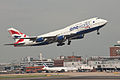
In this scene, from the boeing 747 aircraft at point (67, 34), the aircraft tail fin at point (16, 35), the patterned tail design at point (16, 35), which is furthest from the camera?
the aircraft tail fin at point (16, 35)

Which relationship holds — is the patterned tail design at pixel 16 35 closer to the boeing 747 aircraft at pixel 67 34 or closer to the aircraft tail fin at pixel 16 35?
the aircraft tail fin at pixel 16 35

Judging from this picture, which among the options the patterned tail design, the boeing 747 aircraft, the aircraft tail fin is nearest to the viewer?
the boeing 747 aircraft

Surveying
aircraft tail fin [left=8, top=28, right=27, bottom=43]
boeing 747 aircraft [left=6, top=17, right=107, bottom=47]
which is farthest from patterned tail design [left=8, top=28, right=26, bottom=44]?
boeing 747 aircraft [left=6, top=17, right=107, bottom=47]

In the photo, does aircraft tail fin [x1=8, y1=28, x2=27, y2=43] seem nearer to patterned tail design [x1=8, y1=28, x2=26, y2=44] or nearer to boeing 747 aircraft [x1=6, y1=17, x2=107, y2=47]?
patterned tail design [x1=8, y1=28, x2=26, y2=44]

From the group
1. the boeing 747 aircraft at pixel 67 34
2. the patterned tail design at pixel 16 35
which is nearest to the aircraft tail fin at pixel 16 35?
the patterned tail design at pixel 16 35

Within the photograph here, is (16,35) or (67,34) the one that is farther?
(16,35)

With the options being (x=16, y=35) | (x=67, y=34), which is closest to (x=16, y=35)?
(x=16, y=35)

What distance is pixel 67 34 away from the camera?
118 m

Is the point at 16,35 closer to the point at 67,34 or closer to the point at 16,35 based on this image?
the point at 16,35

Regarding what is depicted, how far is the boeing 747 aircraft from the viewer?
114812 mm

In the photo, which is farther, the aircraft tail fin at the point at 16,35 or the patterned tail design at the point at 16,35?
the aircraft tail fin at the point at 16,35

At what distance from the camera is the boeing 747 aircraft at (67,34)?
377ft

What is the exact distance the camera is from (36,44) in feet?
422

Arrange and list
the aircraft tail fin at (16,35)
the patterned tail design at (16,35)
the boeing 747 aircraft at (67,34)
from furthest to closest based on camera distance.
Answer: the aircraft tail fin at (16,35)
the patterned tail design at (16,35)
the boeing 747 aircraft at (67,34)
